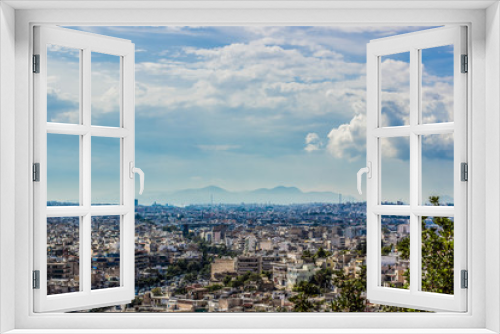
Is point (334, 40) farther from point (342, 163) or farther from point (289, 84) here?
point (342, 163)

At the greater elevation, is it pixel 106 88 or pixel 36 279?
pixel 106 88

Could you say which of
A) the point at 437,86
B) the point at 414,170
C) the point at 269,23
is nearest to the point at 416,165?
the point at 414,170

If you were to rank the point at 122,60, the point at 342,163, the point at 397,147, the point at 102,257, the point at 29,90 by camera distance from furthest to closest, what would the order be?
the point at 342,163 < the point at 397,147 < the point at 102,257 < the point at 122,60 < the point at 29,90

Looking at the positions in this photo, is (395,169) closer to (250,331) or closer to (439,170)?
(439,170)

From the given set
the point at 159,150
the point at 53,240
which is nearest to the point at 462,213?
the point at 53,240

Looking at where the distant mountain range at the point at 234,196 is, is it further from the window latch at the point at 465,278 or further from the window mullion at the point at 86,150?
the window latch at the point at 465,278

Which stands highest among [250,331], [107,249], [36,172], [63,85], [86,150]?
[63,85]

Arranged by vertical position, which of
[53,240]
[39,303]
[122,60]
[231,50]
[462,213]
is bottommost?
[39,303]
